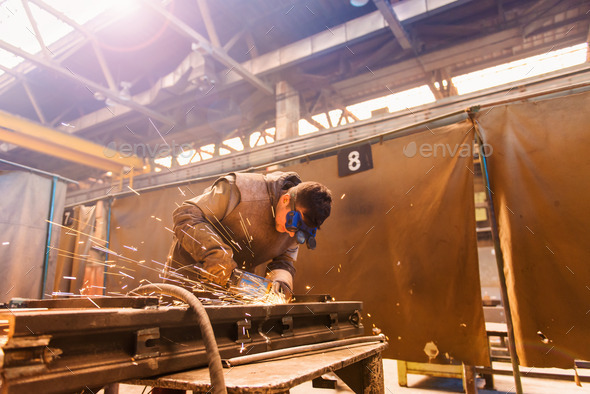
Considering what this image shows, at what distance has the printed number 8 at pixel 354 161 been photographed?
3247 millimetres

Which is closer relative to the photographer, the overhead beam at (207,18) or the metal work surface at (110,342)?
the metal work surface at (110,342)

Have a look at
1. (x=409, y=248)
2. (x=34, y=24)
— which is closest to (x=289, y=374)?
(x=409, y=248)

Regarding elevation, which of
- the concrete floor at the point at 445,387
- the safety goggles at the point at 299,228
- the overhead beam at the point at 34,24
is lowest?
the concrete floor at the point at 445,387

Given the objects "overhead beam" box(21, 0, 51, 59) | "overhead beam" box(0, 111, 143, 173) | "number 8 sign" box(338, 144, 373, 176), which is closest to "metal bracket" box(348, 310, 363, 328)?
"number 8 sign" box(338, 144, 373, 176)

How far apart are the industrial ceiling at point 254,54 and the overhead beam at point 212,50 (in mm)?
17

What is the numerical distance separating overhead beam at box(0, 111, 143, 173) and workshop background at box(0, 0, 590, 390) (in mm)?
→ 37

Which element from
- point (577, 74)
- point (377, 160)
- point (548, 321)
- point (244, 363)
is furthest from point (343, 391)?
point (577, 74)

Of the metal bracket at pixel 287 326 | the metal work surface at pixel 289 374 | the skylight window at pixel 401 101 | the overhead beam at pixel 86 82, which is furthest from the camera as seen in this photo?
the skylight window at pixel 401 101

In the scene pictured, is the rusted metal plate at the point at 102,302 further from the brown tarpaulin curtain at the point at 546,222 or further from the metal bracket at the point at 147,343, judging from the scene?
the brown tarpaulin curtain at the point at 546,222

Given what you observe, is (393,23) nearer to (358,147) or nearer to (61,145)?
(358,147)

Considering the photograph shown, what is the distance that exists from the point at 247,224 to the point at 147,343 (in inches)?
60.9

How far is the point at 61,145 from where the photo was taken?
23.5 ft

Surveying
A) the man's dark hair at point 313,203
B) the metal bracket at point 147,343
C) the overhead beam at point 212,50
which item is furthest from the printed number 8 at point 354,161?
the overhead beam at point 212,50

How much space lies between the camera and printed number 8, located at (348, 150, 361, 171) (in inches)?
128
